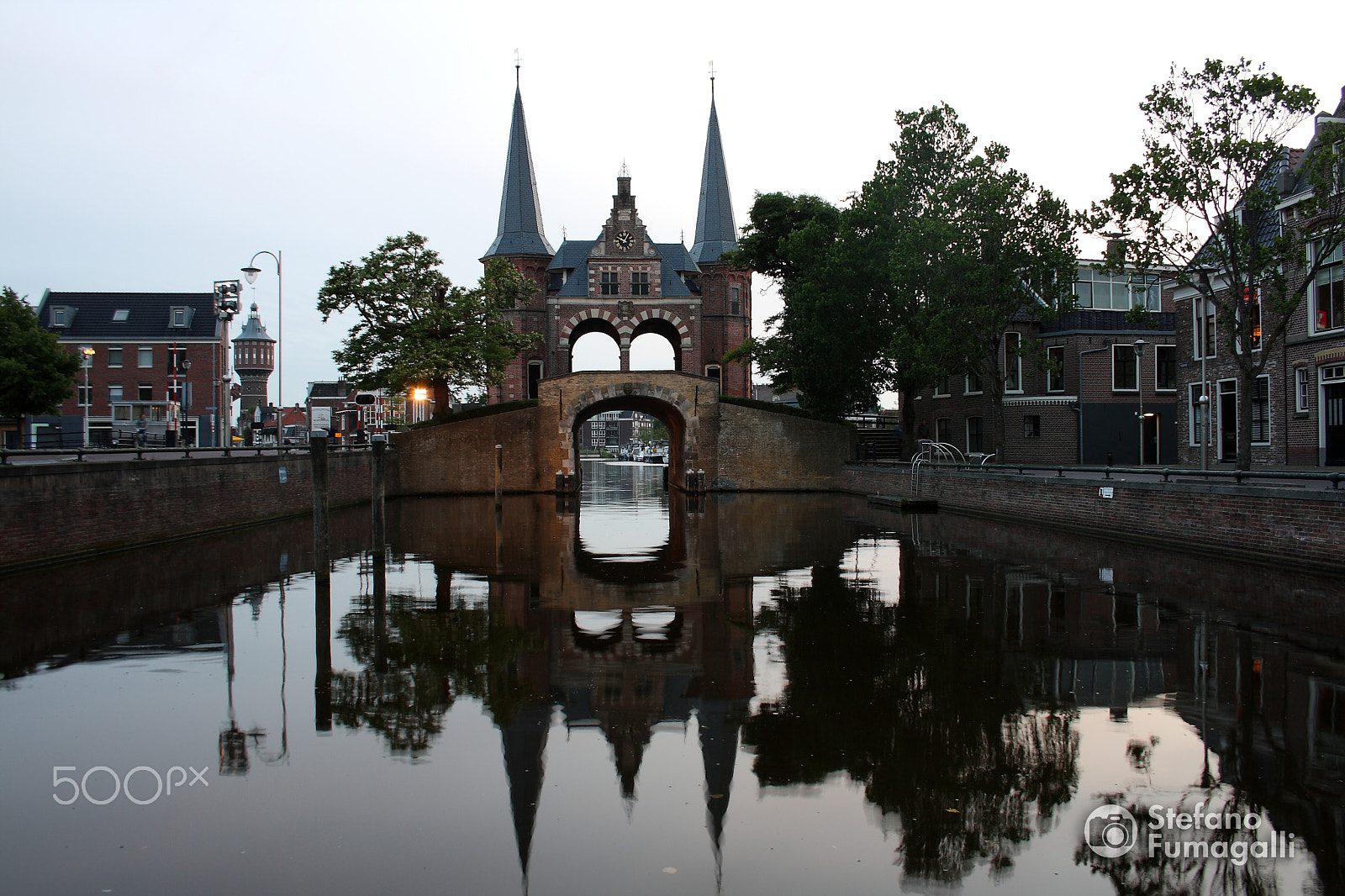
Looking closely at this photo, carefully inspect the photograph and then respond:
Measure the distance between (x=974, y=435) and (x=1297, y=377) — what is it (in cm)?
1617

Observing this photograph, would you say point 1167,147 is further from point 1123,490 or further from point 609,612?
point 609,612

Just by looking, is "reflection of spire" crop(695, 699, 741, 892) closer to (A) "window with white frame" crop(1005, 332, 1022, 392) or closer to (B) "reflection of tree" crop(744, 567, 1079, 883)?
(B) "reflection of tree" crop(744, 567, 1079, 883)

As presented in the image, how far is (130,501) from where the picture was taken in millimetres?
17422

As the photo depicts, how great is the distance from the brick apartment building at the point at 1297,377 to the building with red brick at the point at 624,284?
30.6 metres

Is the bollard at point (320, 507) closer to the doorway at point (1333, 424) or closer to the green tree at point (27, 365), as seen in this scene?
the doorway at point (1333, 424)

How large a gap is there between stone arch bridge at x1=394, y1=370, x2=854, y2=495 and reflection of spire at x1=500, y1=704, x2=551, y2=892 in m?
31.6

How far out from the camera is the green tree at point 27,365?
3562 cm

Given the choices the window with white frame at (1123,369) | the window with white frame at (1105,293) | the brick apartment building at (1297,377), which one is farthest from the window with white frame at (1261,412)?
the window with white frame at (1105,293)

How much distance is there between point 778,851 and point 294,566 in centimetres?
1334

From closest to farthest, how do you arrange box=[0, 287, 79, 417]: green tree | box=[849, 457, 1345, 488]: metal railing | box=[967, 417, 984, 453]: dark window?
box=[849, 457, 1345, 488]: metal railing → box=[0, 287, 79, 417]: green tree → box=[967, 417, 984, 453]: dark window

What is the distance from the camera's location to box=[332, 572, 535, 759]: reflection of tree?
729 cm

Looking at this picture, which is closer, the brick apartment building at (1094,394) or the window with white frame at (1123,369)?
the brick apartment building at (1094,394)

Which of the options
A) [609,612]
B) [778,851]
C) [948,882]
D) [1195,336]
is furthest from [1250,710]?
[1195,336]

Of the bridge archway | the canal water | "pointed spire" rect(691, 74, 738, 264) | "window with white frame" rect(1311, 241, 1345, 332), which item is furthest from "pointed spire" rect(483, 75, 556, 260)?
the canal water
